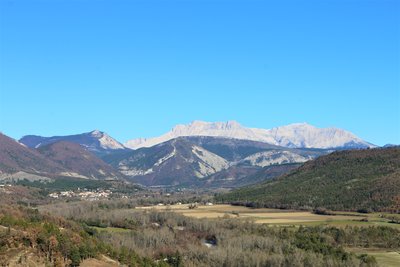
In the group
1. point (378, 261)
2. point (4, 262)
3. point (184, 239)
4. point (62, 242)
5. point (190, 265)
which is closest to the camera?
point (4, 262)

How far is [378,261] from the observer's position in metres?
158

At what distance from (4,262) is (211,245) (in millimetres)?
75009

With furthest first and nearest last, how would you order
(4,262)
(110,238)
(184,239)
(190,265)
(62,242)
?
(184,239) → (110,238) → (190,265) → (62,242) → (4,262)

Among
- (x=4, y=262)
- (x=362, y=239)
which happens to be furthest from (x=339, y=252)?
(x=4, y=262)

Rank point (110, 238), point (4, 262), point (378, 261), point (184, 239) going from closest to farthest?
point (4, 262)
point (378, 261)
point (110, 238)
point (184, 239)

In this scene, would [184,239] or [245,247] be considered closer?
[245,247]

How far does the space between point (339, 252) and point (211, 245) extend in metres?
37.4

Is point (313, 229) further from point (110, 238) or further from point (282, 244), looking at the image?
point (110, 238)

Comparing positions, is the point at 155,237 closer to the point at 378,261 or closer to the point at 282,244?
the point at 282,244

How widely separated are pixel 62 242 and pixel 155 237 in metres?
53.9

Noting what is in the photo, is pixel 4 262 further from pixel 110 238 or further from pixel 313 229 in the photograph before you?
pixel 313 229

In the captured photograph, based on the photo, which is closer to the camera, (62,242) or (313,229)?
(62,242)

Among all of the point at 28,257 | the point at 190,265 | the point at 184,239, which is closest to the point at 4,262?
the point at 28,257

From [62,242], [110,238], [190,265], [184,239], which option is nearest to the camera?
[62,242]
